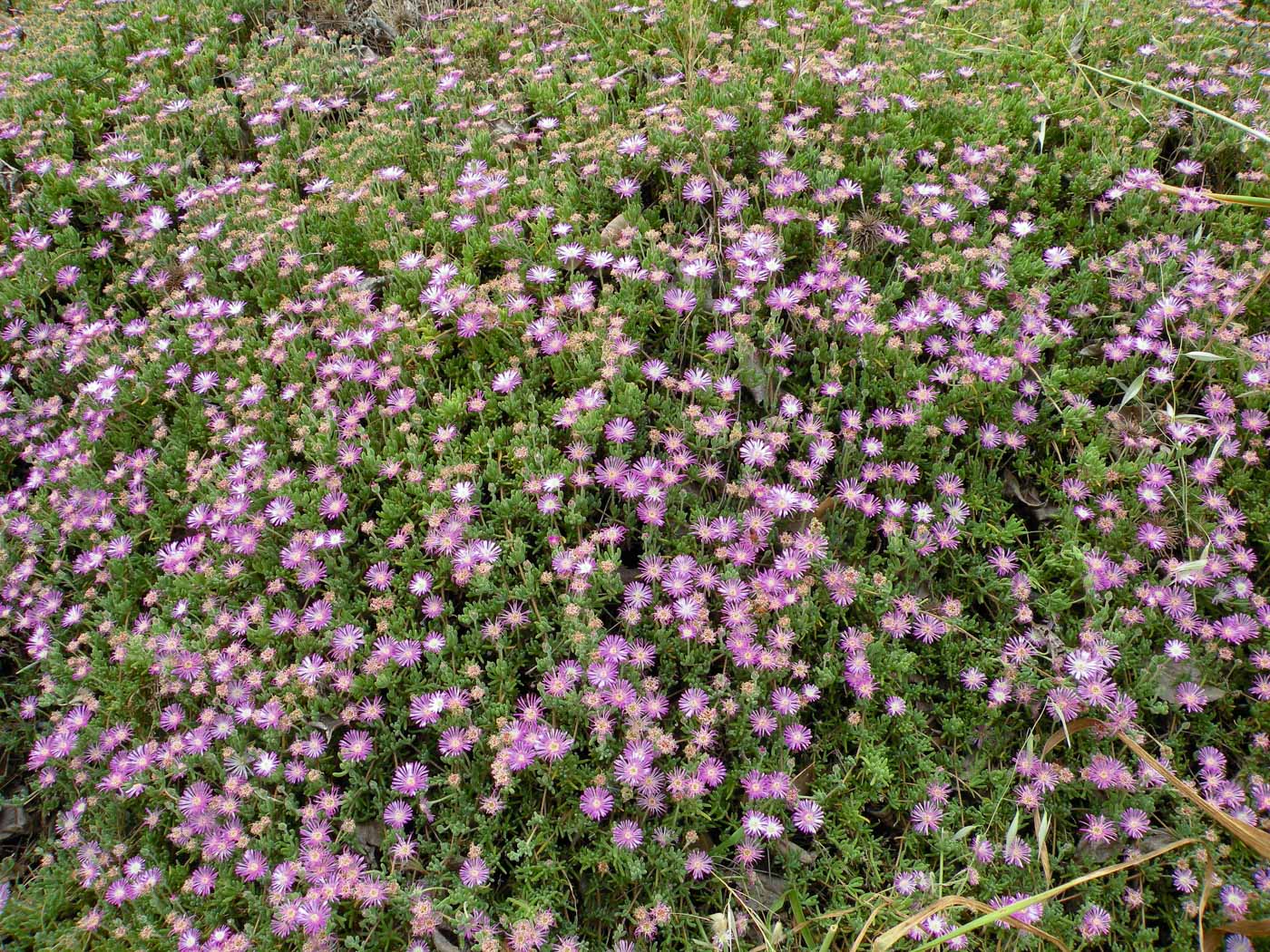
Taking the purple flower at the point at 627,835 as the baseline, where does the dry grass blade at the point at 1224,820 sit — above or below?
above

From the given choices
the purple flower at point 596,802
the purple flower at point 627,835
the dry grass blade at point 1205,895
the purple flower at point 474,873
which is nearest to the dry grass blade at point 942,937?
the dry grass blade at point 1205,895

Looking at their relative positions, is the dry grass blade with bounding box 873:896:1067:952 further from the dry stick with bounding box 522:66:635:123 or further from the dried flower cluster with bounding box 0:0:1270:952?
the dry stick with bounding box 522:66:635:123

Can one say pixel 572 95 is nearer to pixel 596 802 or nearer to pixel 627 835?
pixel 596 802

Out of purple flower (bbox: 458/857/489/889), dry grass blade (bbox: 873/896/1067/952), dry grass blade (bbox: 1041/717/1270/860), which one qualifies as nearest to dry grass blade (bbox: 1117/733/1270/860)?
dry grass blade (bbox: 1041/717/1270/860)

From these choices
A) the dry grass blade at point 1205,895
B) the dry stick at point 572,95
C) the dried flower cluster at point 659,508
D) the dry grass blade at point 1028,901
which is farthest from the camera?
the dry stick at point 572,95

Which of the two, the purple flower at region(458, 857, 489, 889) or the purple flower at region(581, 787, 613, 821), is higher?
the purple flower at region(581, 787, 613, 821)

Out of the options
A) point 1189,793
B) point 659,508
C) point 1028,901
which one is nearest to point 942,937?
point 1028,901

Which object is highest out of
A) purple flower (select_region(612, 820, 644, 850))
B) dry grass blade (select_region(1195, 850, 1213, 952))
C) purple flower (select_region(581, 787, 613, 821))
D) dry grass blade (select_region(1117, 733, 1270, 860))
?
dry grass blade (select_region(1117, 733, 1270, 860))

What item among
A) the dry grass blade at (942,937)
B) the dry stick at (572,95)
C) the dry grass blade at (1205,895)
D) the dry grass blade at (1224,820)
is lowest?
the dry grass blade at (1205,895)

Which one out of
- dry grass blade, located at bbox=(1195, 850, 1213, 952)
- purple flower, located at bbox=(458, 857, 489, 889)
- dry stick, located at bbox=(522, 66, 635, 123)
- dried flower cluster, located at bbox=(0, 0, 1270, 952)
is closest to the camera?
dry grass blade, located at bbox=(1195, 850, 1213, 952)

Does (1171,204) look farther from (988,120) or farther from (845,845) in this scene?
(845,845)

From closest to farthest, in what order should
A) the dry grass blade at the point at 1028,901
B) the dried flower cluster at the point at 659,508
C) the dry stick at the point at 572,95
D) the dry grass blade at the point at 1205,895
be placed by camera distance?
the dry grass blade at the point at 1028,901, the dry grass blade at the point at 1205,895, the dried flower cluster at the point at 659,508, the dry stick at the point at 572,95

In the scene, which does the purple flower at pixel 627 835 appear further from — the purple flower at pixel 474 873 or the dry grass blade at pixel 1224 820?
the dry grass blade at pixel 1224 820

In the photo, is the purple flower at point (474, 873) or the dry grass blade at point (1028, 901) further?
the purple flower at point (474, 873)
